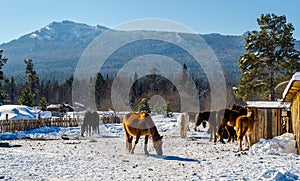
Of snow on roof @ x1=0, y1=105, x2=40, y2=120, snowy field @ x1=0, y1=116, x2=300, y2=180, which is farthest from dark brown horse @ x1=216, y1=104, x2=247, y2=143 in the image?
snow on roof @ x1=0, y1=105, x2=40, y2=120

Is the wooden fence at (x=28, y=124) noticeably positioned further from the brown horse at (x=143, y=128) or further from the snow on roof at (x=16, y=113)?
the brown horse at (x=143, y=128)

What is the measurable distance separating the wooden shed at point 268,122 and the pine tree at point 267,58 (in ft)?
41.5

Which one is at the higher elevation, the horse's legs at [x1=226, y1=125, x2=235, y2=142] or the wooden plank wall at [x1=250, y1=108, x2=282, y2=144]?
the wooden plank wall at [x1=250, y1=108, x2=282, y2=144]

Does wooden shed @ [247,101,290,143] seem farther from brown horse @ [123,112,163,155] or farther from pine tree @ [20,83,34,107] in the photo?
pine tree @ [20,83,34,107]

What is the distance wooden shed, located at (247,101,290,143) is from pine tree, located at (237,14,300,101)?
498 inches

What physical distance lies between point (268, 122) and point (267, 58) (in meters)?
13.9

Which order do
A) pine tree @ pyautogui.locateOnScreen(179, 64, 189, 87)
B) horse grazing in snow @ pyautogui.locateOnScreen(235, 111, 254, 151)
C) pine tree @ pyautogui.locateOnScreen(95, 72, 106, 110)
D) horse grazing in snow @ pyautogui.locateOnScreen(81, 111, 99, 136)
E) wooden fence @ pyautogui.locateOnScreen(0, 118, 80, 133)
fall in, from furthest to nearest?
pine tree @ pyautogui.locateOnScreen(179, 64, 189, 87), pine tree @ pyautogui.locateOnScreen(95, 72, 106, 110), wooden fence @ pyautogui.locateOnScreen(0, 118, 80, 133), horse grazing in snow @ pyautogui.locateOnScreen(81, 111, 99, 136), horse grazing in snow @ pyautogui.locateOnScreen(235, 111, 254, 151)

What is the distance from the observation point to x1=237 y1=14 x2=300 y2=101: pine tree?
88.9ft

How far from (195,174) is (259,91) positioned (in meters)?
20.1

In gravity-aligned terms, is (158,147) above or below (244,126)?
below

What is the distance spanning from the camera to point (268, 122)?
1466 centimetres

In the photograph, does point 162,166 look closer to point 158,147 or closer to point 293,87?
point 158,147

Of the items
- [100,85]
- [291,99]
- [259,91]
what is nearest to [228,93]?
[100,85]

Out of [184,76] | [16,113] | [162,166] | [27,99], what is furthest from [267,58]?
[184,76]
